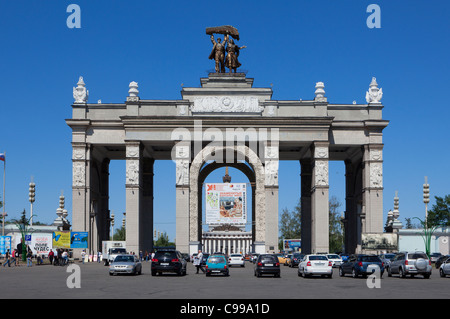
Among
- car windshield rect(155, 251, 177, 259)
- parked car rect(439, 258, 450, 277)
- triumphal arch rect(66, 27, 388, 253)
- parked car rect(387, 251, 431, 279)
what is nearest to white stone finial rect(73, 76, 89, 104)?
triumphal arch rect(66, 27, 388, 253)

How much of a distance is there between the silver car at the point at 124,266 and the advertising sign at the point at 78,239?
24781mm

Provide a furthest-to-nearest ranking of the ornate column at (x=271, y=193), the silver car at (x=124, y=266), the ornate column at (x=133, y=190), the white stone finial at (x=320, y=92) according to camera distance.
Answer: the white stone finial at (x=320, y=92), the ornate column at (x=271, y=193), the ornate column at (x=133, y=190), the silver car at (x=124, y=266)

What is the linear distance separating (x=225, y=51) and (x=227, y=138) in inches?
444

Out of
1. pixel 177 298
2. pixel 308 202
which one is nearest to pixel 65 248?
pixel 308 202

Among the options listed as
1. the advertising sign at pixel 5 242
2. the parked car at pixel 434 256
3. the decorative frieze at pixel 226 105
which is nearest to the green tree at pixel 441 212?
the parked car at pixel 434 256

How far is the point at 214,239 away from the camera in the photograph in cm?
16762

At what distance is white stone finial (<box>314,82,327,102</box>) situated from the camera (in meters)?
70.8

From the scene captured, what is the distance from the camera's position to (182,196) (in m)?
69.9

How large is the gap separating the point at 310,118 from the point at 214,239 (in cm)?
10191

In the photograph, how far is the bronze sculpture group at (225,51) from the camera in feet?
244

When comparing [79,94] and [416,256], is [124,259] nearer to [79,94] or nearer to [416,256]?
[416,256]

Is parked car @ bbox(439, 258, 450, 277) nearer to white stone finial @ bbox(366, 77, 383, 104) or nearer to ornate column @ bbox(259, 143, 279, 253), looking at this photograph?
ornate column @ bbox(259, 143, 279, 253)

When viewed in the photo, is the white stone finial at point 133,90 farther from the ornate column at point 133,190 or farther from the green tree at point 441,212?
the green tree at point 441,212
